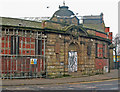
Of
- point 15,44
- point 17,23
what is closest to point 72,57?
point 15,44

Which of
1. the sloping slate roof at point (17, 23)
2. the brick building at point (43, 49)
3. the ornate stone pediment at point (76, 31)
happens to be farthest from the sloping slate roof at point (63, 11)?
the sloping slate roof at point (17, 23)

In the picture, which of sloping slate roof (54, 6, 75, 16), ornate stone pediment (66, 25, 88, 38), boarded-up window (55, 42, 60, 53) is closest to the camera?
boarded-up window (55, 42, 60, 53)

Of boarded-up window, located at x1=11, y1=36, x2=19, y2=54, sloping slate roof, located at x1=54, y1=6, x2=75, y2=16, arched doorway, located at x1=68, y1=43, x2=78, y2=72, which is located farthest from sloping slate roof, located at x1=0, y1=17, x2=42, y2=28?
sloping slate roof, located at x1=54, y1=6, x2=75, y2=16

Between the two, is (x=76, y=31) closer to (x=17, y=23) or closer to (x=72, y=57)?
(x=72, y=57)

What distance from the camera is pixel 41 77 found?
22.1 metres

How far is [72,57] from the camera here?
25.6m

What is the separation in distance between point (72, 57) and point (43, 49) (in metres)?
4.57

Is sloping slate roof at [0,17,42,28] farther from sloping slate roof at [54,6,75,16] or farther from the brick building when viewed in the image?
sloping slate roof at [54,6,75,16]

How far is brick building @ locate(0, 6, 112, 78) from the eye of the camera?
67.2ft

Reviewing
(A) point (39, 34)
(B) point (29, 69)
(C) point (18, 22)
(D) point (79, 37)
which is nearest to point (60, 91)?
(B) point (29, 69)

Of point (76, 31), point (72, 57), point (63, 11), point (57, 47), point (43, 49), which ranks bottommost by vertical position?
point (72, 57)

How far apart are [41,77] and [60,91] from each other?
8.80m

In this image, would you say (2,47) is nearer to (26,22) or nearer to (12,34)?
(12,34)

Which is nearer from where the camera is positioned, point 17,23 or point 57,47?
point 17,23
